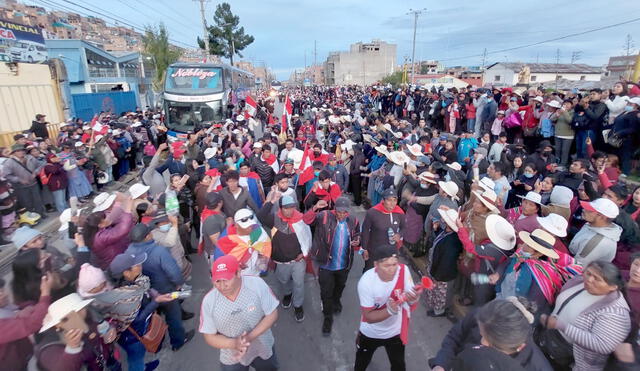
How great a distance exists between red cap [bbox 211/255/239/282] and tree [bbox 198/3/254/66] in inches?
2023

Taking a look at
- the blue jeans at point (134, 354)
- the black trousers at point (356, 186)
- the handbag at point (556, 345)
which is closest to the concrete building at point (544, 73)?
the black trousers at point (356, 186)

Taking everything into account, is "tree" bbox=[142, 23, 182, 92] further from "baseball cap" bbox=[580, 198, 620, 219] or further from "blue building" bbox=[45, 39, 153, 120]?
"baseball cap" bbox=[580, 198, 620, 219]

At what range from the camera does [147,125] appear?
13172 millimetres

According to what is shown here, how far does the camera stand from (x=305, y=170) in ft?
21.1

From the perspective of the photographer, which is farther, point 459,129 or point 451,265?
point 459,129

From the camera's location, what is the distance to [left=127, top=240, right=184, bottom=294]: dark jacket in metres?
3.45

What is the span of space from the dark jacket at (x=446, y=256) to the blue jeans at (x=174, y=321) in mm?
3043

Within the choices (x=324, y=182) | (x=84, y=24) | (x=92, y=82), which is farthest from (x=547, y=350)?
(x=84, y=24)

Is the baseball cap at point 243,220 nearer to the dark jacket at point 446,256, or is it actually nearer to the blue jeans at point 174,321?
the blue jeans at point 174,321

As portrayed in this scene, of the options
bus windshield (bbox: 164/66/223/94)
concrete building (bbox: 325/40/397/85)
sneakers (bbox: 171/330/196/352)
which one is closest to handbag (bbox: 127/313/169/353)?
sneakers (bbox: 171/330/196/352)

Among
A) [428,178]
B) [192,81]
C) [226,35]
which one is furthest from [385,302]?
[226,35]

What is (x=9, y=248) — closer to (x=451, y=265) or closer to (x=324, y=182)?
(x=324, y=182)

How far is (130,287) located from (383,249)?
2248 millimetres

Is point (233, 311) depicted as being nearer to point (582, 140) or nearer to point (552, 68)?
point (582, 140)
